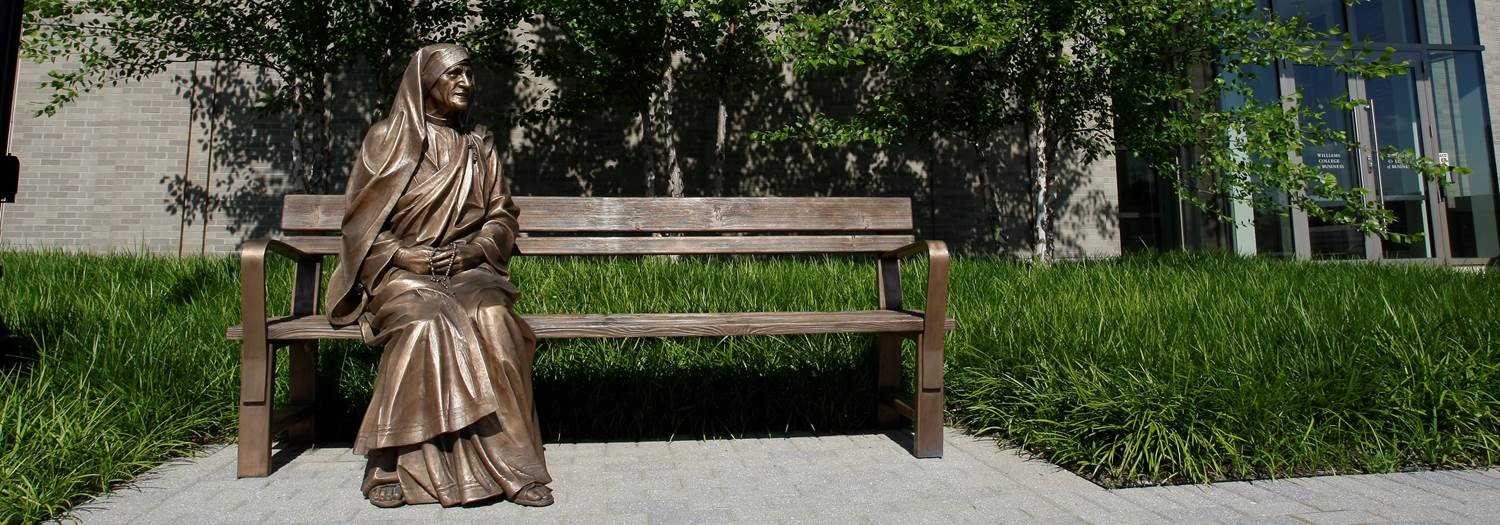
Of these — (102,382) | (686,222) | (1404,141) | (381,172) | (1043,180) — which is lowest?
(102,382)

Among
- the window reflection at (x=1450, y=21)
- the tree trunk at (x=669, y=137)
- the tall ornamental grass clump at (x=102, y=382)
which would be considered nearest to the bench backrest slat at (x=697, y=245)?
the tall ornamental grass clump at (x=102, y=382)

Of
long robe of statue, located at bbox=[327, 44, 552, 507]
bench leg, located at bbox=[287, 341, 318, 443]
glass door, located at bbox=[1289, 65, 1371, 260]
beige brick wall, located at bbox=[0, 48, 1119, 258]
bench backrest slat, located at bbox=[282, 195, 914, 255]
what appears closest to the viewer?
long robe of statue, located at bbox=[327, 44, 552, 507]

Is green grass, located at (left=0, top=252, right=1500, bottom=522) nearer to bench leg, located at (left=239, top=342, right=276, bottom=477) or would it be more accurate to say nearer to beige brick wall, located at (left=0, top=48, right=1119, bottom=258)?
bench leg, located at (left=239, top=342, right=276, bottom=477)

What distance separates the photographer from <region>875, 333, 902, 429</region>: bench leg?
3807mm

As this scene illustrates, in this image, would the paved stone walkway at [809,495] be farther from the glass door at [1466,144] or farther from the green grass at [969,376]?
the glass door at [1466,144]

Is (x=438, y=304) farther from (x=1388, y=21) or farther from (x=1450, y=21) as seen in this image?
(x=1450, y=21)

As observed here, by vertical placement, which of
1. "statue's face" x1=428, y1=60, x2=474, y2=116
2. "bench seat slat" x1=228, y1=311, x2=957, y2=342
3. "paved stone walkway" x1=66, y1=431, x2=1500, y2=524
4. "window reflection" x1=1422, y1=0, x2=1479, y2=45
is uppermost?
"window reflection" x1=1422, y1=0, x2=1479, y2=45

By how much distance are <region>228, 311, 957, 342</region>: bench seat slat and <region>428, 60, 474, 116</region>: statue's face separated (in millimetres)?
834

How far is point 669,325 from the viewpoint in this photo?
312 centimetres

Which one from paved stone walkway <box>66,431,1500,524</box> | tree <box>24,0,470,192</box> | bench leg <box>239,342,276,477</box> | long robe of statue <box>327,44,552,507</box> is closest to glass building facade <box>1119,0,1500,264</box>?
tree <box>24,0,470,192</box>

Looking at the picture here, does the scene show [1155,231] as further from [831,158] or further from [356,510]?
[356,510]

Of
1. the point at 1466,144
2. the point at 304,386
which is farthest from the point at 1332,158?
the point at 304,386

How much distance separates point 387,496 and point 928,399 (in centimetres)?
189

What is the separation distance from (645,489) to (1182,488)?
1.74m
